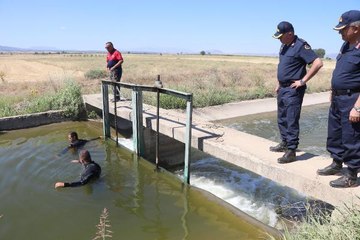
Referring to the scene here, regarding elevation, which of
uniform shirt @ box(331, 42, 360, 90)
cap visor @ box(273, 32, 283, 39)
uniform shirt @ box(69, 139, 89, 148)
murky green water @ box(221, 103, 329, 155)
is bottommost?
murky green water @ box(221, 103, 329, 155)

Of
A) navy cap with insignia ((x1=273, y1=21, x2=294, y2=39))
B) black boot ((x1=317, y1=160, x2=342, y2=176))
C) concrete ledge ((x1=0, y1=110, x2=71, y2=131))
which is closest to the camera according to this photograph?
black boot ((x1=317, y1=160, x2=342, y2=176))

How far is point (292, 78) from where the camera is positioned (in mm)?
5156

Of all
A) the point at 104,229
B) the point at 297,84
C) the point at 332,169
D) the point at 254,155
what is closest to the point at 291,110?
the point at 297,84

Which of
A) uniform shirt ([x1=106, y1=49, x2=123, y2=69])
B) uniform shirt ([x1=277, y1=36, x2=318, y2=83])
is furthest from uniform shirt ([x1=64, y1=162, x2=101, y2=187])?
uniform shirt ([x1=106, y1=49, x2=123, y2=69])

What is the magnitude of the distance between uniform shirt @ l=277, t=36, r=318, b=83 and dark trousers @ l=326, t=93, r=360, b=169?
763 mm

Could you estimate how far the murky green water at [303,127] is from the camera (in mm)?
12106

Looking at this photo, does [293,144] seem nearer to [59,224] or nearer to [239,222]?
[239,222]

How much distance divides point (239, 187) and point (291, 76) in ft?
10.8

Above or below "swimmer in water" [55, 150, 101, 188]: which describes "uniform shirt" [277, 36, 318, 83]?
above

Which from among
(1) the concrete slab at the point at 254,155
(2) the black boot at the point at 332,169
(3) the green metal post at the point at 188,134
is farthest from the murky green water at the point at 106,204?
(2) the black boot at the point at 332,169

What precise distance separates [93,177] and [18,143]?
4.05m

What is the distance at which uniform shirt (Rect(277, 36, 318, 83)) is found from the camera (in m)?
4.98

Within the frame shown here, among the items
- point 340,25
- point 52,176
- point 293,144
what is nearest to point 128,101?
point 52,176

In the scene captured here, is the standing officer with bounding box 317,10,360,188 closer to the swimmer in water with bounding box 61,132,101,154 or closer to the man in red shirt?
the swimmer in water with bounding box 61,132,101,154
